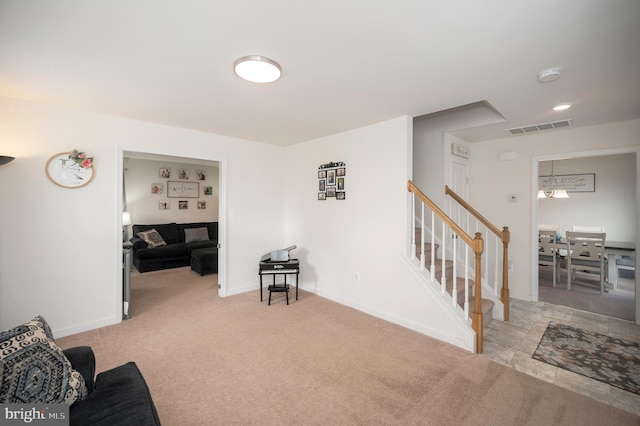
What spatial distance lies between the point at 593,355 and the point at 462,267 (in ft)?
4.96

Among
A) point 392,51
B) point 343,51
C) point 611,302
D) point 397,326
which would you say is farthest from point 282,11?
point 611,302

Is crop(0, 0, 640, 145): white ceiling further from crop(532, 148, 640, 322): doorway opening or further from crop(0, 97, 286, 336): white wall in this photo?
crop(532, 148, 640, 322): doorway opening

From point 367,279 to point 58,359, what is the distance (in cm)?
303

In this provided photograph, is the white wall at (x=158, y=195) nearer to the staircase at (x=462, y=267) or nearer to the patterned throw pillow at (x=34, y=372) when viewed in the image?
the staircase at (x=462, y=267)

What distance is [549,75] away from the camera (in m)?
2.17

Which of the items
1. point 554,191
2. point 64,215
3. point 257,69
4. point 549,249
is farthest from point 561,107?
point 64,215

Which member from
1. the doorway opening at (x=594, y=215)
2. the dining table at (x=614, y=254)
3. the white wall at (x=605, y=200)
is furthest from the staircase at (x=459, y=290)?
the white wall at (x=605, y=200)

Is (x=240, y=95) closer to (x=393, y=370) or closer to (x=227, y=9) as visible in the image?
(x=227, y=9)

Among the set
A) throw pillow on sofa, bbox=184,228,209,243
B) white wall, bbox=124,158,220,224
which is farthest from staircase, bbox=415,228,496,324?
white wall, bbox=124,158,220,224

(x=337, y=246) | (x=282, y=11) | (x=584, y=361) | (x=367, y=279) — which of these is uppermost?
(x=282, y=11)

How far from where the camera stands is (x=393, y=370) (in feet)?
7.88

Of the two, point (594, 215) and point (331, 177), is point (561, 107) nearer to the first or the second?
point (331, 177)

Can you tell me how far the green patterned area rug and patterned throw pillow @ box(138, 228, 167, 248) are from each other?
6.61 m

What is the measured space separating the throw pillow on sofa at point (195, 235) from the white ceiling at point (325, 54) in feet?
13.1
